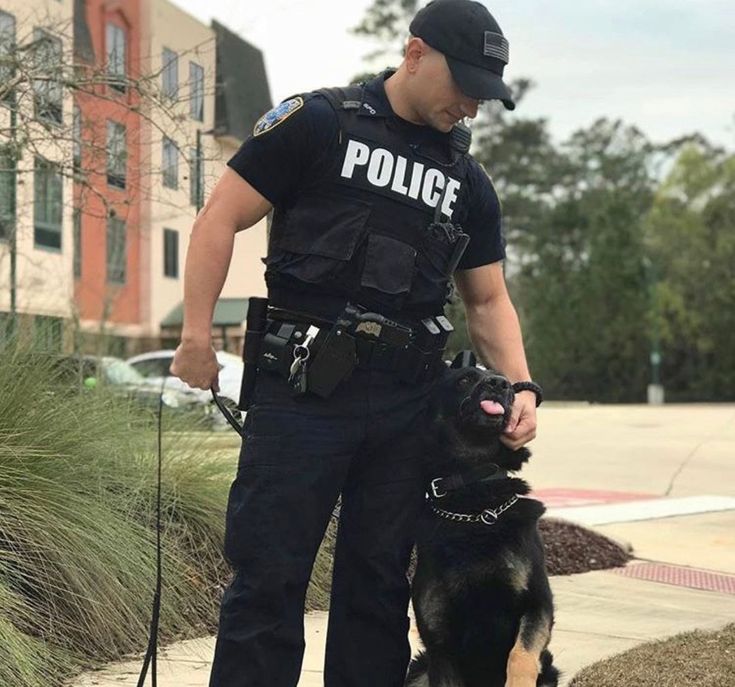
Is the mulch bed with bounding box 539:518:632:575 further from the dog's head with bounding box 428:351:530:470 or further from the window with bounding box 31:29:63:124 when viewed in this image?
the window with bounding box 31:29:63:124

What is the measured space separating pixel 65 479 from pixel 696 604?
3.15 metres

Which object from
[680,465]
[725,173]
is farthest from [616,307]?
[680,465]

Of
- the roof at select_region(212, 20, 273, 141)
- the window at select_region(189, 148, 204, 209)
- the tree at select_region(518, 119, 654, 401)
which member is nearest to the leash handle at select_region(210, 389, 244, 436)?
the window at select_region(189, 148, 204, 209)

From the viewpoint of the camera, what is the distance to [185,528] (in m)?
4.98

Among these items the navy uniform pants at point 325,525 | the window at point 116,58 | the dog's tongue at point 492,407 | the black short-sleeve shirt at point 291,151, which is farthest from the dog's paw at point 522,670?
the window at point 116,58

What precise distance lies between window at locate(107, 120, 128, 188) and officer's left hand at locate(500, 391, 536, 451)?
13.7 ft

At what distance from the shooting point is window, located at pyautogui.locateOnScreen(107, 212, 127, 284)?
15.9m

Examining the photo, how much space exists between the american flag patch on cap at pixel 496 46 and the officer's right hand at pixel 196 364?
102 centimetres

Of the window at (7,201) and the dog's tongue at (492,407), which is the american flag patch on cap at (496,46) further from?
the window at (7,201)

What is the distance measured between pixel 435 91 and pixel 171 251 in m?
11.2

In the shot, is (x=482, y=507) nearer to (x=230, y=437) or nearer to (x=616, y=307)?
(x=230, y=437)

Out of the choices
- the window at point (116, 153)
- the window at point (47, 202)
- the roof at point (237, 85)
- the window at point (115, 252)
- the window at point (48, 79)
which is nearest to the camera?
the window at point (48, 79)

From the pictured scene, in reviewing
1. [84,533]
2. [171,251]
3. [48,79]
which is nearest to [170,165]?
[48,79]

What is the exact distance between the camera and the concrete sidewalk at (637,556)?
431 centimetres
